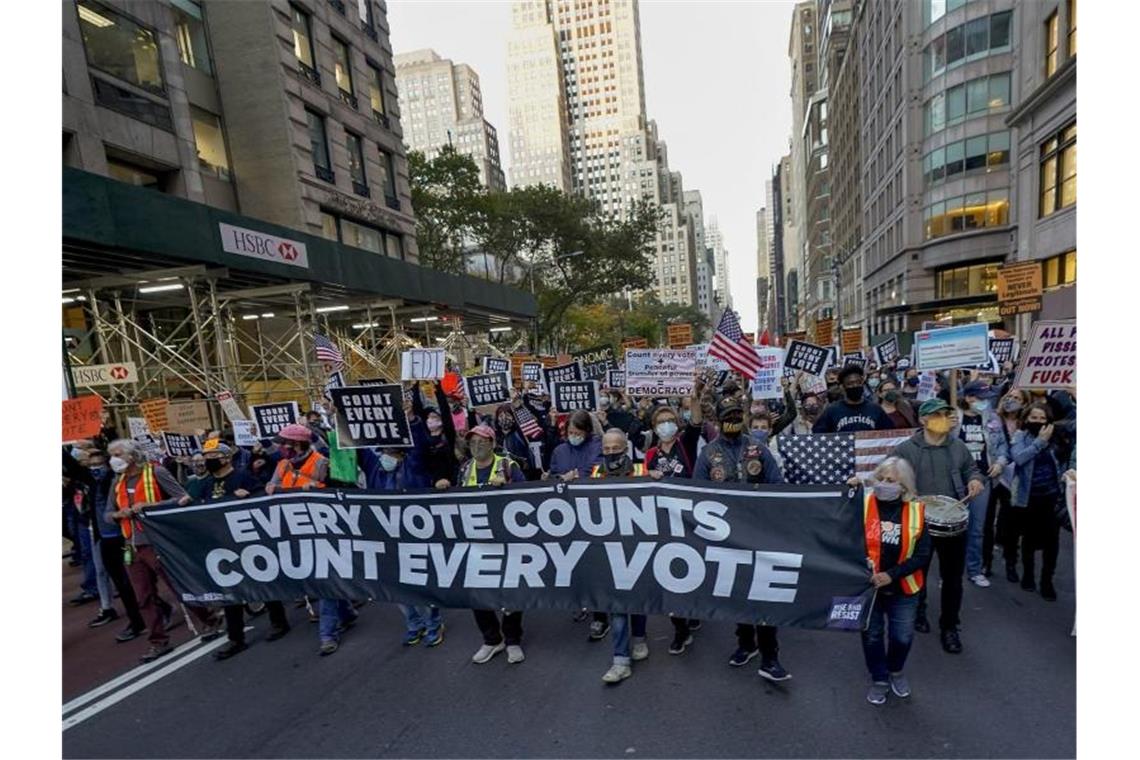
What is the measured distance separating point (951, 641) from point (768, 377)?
6857 millimetres

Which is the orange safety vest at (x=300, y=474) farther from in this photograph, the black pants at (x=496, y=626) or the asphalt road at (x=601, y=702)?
the black pants at (x=496, y=626)

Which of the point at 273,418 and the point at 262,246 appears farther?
the point at 262,246

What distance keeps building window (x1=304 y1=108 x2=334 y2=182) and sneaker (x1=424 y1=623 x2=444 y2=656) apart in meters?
20.9

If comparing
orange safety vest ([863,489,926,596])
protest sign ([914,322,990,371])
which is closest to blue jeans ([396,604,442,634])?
orange safety vest ([863,489,926,596])

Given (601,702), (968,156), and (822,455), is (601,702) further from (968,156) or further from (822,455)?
(968,156)

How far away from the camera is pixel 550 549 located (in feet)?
14.7

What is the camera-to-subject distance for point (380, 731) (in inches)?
156

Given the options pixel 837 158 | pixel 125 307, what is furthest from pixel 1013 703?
pixel 837 158

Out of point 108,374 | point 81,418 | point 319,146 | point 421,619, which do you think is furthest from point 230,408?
point 319,146

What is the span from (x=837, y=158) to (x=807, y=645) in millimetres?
76701

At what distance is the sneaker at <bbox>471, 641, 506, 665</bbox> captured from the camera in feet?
15.6

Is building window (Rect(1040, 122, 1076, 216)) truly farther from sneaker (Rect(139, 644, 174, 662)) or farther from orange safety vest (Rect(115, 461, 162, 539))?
sneaker (Rect(139, 644, 174, 662))

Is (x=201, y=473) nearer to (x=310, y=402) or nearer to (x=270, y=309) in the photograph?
(x=310, y=402)

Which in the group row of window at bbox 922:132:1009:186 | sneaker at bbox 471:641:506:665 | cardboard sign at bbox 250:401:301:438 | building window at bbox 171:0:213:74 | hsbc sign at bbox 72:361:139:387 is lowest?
sneaker at bbox 471:641:506:665
